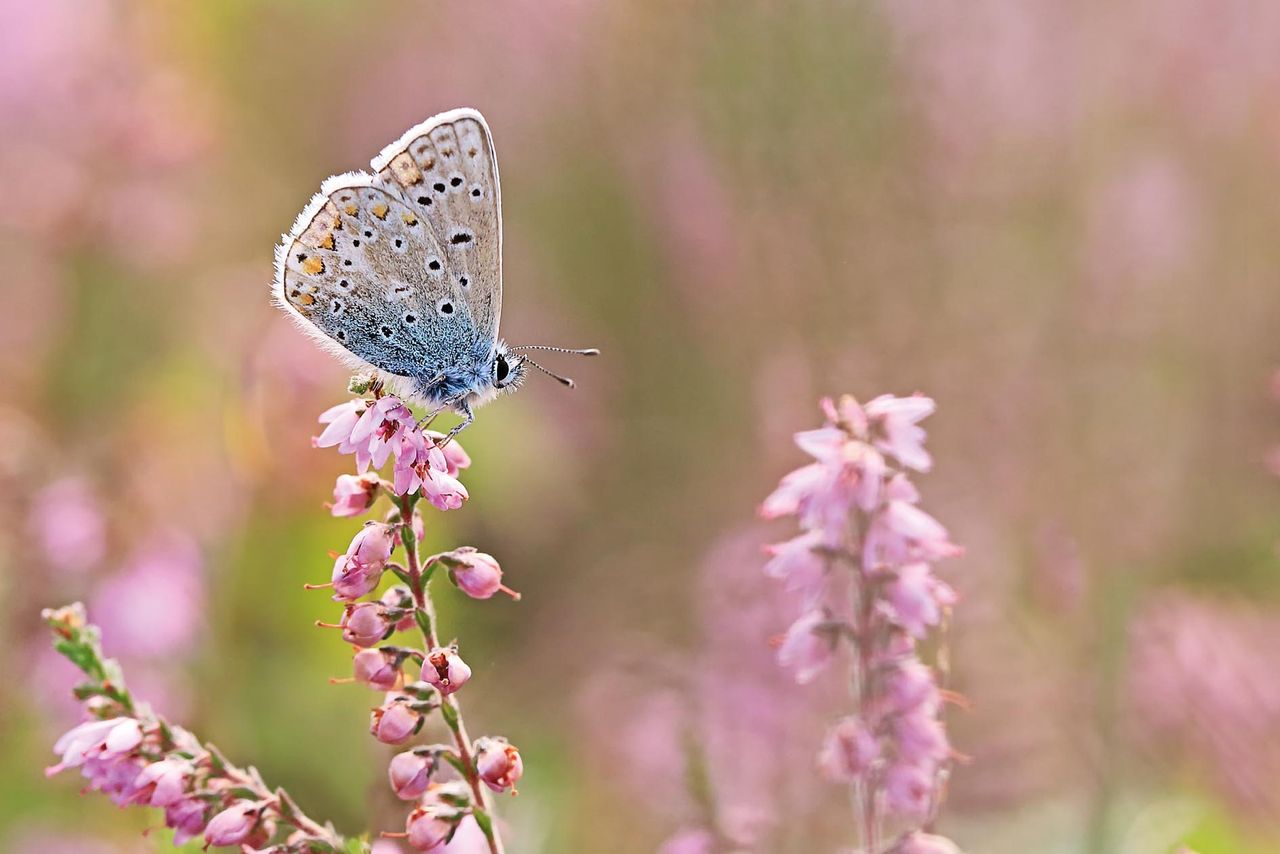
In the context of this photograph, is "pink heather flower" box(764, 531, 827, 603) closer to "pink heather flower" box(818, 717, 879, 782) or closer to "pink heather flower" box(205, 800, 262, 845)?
"pink heather flower" box(818, 717, 879, 782)

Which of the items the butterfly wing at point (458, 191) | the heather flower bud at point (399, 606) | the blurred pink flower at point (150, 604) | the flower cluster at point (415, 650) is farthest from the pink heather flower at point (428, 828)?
the blurred pink flower at point (150, 604)

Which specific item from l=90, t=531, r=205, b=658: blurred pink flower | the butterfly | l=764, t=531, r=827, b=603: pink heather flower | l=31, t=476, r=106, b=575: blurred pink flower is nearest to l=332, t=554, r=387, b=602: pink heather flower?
l=764, t=531, r=827, b=603: pink heather flower

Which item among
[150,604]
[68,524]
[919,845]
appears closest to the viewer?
[919,845]

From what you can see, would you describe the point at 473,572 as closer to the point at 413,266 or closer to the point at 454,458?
the point at 454,458

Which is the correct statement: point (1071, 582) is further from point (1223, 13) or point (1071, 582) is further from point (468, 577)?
point (1223, 13)

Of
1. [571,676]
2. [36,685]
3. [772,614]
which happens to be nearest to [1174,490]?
[772,614]

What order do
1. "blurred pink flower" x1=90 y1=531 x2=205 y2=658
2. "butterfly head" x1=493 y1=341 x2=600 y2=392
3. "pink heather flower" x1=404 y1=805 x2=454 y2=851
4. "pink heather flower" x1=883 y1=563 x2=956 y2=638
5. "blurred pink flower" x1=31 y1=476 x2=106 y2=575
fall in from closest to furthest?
"pink heather flower" x1=404 y1=805 x2=454 y2=851, "pink heather flower" x1=883 y1=563 x2=956 y2=638, "butterfly head" x1=493 y1=341 x2=600 y2=392, "blurred pink flower" x1=31 y1=476 x2=106 y2=575, "blurred pink flower" x1=90 y1=531 x2=205 y2=658

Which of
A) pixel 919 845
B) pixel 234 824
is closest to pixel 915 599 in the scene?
pixel 919 845
